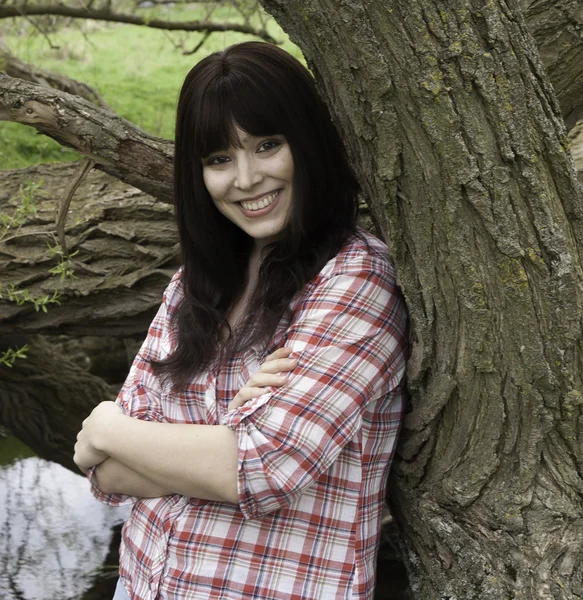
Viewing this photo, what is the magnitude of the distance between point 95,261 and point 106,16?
2.40 m

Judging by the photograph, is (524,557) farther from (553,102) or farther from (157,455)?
(553,102)

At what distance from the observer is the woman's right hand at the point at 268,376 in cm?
186

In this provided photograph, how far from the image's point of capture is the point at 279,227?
2154 mm

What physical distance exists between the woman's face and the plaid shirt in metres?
0.22

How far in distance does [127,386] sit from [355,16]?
1.17m

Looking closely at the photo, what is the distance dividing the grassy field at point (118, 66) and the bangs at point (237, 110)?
3793mm

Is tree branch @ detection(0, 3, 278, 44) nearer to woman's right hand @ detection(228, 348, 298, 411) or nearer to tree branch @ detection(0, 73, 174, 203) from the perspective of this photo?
tree branch @ detection(0, 73, 174, 203)

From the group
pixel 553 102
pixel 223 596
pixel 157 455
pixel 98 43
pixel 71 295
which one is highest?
pixel 98 43

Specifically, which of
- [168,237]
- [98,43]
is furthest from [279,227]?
[98,43]

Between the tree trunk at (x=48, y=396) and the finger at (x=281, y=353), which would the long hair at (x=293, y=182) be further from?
the tree trunk at (x=48, y=396)

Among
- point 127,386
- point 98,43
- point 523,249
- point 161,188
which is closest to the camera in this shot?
point 523,249

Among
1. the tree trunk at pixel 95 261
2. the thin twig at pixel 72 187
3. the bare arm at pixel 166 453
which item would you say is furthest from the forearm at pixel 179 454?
the tree trunk at pixel 95 261

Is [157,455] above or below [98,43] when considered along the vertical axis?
below

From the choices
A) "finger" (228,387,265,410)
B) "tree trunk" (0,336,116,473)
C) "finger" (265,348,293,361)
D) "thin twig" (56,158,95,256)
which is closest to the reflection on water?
"tree trunk" (0,336,116,473)
